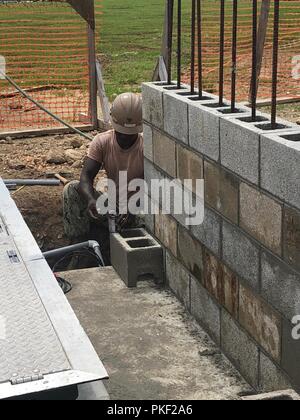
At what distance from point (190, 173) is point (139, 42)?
61.3ft

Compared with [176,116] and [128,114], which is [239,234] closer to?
[176,116]

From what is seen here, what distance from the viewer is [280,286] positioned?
4.16 metres

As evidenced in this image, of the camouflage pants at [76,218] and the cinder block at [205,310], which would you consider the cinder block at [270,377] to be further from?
the camouflage pants at [76,218]

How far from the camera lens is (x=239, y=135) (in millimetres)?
4539

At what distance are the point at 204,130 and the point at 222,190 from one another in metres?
0.47

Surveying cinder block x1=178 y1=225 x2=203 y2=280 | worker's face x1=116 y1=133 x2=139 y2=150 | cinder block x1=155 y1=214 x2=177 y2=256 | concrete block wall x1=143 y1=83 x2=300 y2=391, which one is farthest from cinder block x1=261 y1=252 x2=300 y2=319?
worker's face x1=116 y1=133 x2=139 y2=150

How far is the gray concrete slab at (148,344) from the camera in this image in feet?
15.5

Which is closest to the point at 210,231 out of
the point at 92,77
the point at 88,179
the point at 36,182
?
the point at 88,179

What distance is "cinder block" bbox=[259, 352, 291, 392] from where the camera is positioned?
423 centimetres

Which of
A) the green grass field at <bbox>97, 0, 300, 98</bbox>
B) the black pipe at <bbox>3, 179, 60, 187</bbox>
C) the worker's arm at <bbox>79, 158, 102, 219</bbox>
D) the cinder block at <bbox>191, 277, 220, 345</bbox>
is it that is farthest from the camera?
the green grass field at <bbox>97, 0, 300, 98</bbox>

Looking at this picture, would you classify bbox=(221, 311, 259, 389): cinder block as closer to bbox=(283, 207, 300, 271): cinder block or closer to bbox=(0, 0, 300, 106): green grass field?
bbox=(283, 207, 300, 271): cinder block

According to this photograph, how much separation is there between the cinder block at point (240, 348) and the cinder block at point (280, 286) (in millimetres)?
449

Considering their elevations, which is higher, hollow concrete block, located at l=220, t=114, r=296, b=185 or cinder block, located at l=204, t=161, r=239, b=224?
hollow concrete block, located at l=220, t=114, r=296, b=185
